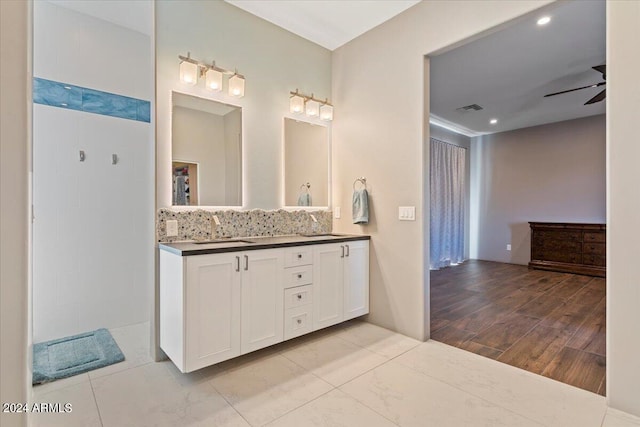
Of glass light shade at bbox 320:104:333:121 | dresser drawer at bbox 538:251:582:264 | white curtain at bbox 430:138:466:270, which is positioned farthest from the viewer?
white curtain at bbox 430:138:466:270

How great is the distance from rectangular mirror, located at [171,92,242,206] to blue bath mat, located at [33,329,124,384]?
126 centimetres

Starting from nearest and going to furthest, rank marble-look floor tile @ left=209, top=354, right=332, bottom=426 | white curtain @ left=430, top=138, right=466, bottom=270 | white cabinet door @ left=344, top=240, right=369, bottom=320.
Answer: marble-look floor tile @ left=209, top=354, right=332, bottom=426
white cabinet door @ left=344, top=240, right=369, bottom=320
white curtain @ left=430, top=138, right=466, bottom=270

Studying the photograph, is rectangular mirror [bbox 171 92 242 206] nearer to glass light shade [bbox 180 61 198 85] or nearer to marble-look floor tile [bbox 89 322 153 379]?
glass light shade [bbox 180 61 198 85]

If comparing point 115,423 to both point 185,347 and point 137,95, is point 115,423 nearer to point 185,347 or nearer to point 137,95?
point 185,347

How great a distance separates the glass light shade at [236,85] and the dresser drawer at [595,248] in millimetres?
6071

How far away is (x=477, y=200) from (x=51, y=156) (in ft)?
23.8

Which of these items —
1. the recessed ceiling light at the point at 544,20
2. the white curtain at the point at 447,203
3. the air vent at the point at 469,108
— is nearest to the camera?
the recessed ceiling light at the point at 544,20

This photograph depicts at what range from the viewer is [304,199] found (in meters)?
3.24

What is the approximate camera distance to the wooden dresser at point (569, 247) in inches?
206

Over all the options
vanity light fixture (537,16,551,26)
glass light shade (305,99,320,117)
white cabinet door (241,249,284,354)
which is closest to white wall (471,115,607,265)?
vanity light fixture (537,16,551,26)

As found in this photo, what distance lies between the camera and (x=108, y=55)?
295cm

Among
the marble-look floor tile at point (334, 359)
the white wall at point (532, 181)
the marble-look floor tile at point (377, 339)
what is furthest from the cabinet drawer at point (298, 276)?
the white wall at point (532, 181)

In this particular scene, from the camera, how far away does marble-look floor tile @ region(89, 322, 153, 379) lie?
7.23ft
